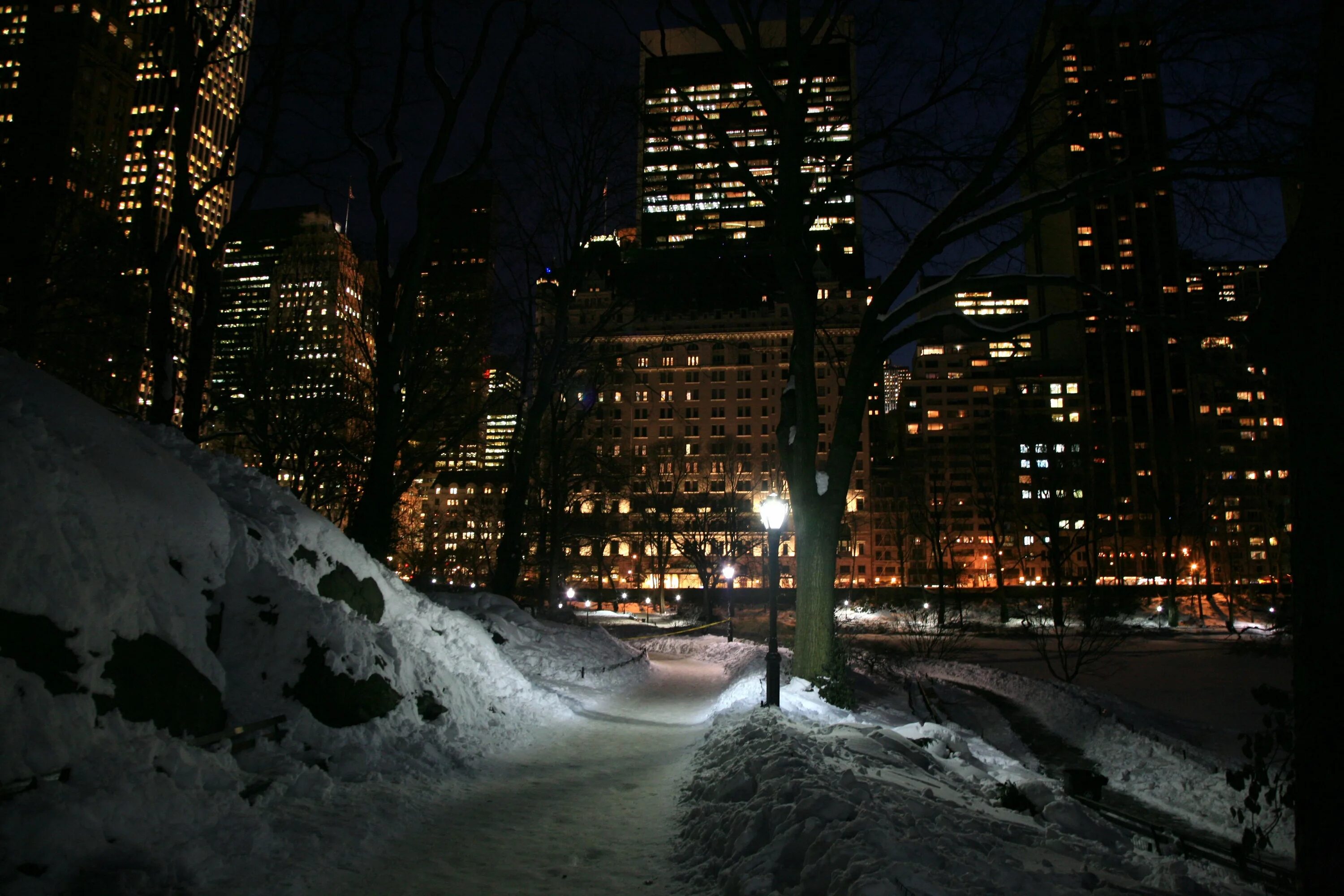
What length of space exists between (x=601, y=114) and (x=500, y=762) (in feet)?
60.8

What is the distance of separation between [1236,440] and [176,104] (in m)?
119

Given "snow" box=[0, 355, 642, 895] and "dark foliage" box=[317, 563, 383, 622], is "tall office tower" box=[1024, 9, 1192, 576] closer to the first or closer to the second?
"snow" box=[0, 355, 642, 895]

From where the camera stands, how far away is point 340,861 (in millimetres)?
5645

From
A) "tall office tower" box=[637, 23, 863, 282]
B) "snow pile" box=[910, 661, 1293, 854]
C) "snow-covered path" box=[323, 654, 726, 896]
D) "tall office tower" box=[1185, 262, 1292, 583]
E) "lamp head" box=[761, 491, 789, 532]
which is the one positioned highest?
"tall office tower" box=[637, 23, 863, 282]

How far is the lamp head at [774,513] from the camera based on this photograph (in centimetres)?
1324

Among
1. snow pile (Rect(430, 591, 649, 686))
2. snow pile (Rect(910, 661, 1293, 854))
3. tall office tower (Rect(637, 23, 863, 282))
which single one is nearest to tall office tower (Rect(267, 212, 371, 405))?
snow pile (Rect(430, 591, 649, 686))

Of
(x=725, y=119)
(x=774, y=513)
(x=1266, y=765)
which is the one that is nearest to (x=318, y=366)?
(x=725, y=119)

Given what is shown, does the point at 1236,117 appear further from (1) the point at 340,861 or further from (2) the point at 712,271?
(1) the point at 340,861

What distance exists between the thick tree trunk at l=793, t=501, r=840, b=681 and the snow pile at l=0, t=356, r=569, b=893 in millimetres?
5297

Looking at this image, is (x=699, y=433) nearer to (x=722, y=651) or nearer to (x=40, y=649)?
(x=722, y=651)

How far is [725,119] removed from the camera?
15516 mm

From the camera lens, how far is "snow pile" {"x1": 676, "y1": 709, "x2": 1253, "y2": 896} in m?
4.77

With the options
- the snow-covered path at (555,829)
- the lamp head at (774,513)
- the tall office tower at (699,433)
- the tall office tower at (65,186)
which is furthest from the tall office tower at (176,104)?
the tall office tower at (699,433)

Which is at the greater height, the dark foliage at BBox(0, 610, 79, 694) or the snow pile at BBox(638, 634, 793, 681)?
the dark foliage at BBox(0, 610, 79, 694)
